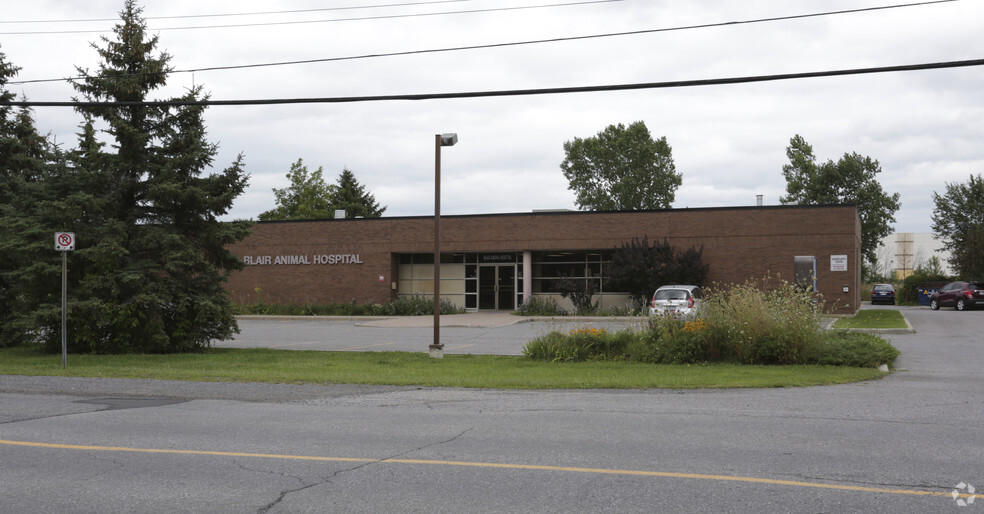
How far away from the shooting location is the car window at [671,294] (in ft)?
88.1

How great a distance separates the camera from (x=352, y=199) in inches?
3100

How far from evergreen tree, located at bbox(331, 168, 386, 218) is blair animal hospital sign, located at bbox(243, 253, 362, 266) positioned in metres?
35.1

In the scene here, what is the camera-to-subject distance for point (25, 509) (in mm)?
5449

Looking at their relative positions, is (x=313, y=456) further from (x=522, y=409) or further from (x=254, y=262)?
(x=254, y=262)

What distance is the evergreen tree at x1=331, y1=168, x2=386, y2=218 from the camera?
77000 millimetres

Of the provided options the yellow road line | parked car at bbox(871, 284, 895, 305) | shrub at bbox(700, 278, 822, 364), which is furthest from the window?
the yellow road line

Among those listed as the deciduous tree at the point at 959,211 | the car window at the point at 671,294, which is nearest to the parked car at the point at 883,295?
the deciduous tree at the point at 959,211

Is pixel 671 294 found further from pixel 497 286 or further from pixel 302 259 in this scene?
pixel 302 259

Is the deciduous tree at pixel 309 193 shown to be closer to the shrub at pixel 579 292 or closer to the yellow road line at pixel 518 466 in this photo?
the shrub at pixel 579 292

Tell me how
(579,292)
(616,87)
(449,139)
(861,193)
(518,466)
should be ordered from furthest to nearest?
(861,193) < (579,292) < (449,139) < (616,87) < (518,466)

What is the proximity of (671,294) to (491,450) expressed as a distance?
820 inches

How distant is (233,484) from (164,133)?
15.8m

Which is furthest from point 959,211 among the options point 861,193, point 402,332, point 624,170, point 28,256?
point 28,256

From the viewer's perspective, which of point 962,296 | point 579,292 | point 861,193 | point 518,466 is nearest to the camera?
point 518,466
